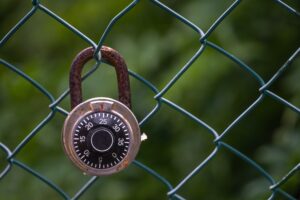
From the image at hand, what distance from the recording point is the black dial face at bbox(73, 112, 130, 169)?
176cm

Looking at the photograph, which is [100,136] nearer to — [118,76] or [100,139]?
[100,139]

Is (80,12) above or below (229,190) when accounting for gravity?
above

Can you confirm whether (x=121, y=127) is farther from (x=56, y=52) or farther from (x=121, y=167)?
(x=56, y=52)

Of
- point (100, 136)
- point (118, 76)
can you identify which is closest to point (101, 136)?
point (100, 136)

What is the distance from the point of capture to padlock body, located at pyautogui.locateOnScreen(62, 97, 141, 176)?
5.78 ft

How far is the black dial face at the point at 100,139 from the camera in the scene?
176cm

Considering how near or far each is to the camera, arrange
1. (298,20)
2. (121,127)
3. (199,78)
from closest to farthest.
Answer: (121,127) → (199,78) → (298,20)

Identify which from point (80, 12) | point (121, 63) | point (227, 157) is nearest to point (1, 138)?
point (80, 12)

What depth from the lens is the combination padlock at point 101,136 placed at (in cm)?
176

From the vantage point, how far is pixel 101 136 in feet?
5.80

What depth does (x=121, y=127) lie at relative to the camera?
177 centimetres

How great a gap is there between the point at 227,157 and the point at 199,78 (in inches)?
17.5

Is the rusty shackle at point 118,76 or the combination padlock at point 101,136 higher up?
the rusty shackle at point 118,76

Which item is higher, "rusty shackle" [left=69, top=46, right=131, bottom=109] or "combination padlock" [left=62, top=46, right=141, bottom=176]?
"rusty shackle" [left=69, top=46, right=131, bottom=109]
